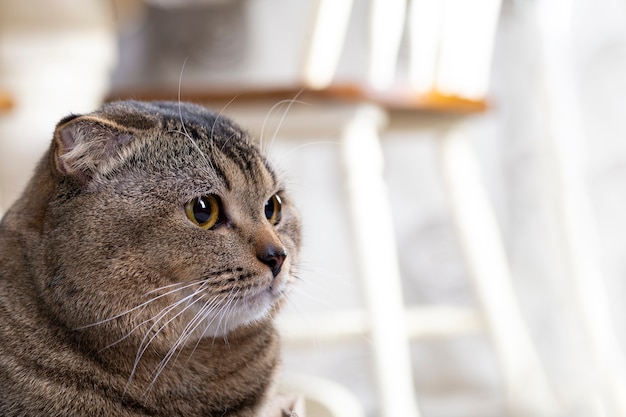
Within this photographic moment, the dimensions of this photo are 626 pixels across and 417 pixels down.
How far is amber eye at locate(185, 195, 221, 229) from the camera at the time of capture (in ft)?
1.74

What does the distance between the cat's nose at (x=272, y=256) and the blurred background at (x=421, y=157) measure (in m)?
0.10

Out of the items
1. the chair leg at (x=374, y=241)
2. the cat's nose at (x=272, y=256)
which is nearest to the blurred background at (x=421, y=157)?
the chair leg at (x=374, y=241)

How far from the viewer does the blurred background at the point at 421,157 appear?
1.04 meters

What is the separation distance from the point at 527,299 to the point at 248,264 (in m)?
1.16

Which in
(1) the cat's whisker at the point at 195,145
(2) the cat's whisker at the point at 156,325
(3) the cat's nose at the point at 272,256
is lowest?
(2) the cat's whisker at the point at 156,325

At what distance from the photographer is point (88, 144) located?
0.51 metres

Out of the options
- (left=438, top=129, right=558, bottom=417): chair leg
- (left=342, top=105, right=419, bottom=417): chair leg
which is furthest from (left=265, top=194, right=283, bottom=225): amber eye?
(left=438, top=129, right=558, bottom=417): chair leg

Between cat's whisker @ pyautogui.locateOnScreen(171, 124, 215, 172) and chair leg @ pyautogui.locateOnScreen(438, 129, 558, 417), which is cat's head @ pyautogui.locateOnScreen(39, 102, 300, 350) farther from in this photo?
chair leg @ pyautogui.locateOnScreen(438, 129, 558, 417)

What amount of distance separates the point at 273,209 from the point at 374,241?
1.44 feet

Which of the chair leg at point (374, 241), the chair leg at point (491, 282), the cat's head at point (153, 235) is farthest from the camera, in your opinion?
the chair leg at point (491, 282)

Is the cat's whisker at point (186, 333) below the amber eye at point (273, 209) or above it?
below

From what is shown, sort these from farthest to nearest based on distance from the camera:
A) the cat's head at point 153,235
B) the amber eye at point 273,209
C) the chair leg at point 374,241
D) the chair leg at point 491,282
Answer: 1. the chair leg at point 491,282
2. the chair leg at point 374,241
3. the amber eye at point 273,209
4. the cat's head at point 153,235

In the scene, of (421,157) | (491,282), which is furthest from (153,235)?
(421,157)

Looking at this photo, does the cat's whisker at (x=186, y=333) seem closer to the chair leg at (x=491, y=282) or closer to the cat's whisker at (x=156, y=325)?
the cat's whisker at (x=156, y=325)
